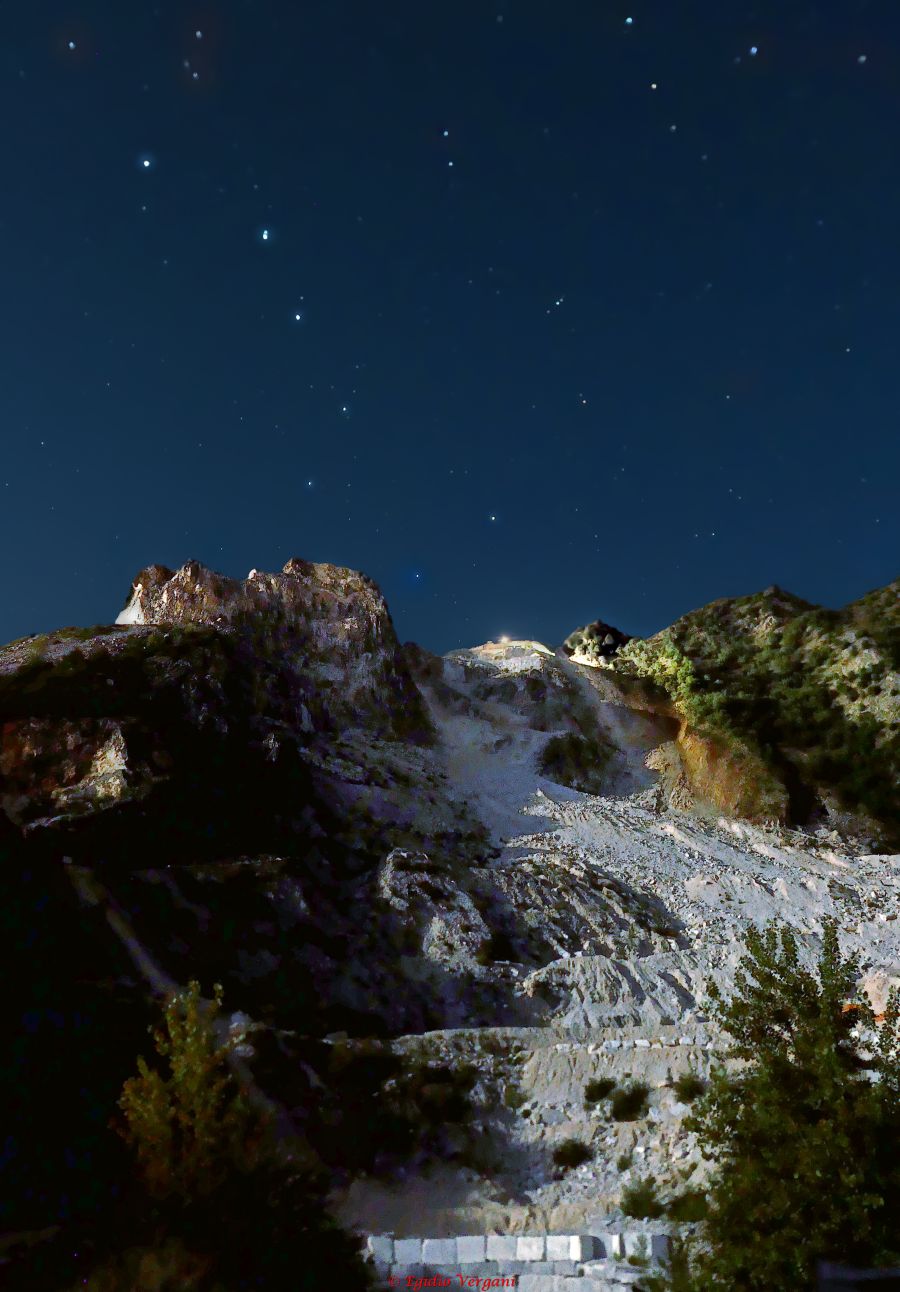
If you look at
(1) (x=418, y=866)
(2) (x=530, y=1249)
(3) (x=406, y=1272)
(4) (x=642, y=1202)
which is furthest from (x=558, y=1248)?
(1) (x=418, y=866)

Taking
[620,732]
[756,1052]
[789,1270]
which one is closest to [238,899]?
[756,1052]

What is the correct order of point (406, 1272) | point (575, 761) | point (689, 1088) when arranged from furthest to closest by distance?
Answer: point (575, 761) < point (689, 1088) < point (406, 1272)

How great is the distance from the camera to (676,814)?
114 feet

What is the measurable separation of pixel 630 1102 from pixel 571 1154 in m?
1.39

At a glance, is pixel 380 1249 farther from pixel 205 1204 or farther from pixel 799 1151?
pixel 799 1151

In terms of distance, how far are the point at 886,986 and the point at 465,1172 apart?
9.88 metres

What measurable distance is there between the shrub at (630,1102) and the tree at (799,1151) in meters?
2.34

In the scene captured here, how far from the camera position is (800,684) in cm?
4012

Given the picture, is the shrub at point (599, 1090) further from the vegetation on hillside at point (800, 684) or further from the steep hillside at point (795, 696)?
the vegetation on hillside at point (800, 684)

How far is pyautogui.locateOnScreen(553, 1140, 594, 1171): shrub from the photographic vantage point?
15156 mm

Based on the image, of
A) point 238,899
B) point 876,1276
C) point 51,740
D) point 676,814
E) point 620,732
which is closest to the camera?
point 876,1276

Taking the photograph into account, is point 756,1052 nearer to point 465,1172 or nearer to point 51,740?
point 465,1172

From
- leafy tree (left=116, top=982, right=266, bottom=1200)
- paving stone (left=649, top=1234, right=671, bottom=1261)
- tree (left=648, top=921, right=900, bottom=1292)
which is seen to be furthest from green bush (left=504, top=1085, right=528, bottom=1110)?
leafy tree (left=116, top=982, right=266, bottom=1200)

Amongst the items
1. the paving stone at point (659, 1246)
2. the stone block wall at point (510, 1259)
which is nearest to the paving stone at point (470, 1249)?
the stone block wall at point (510, 1259)
